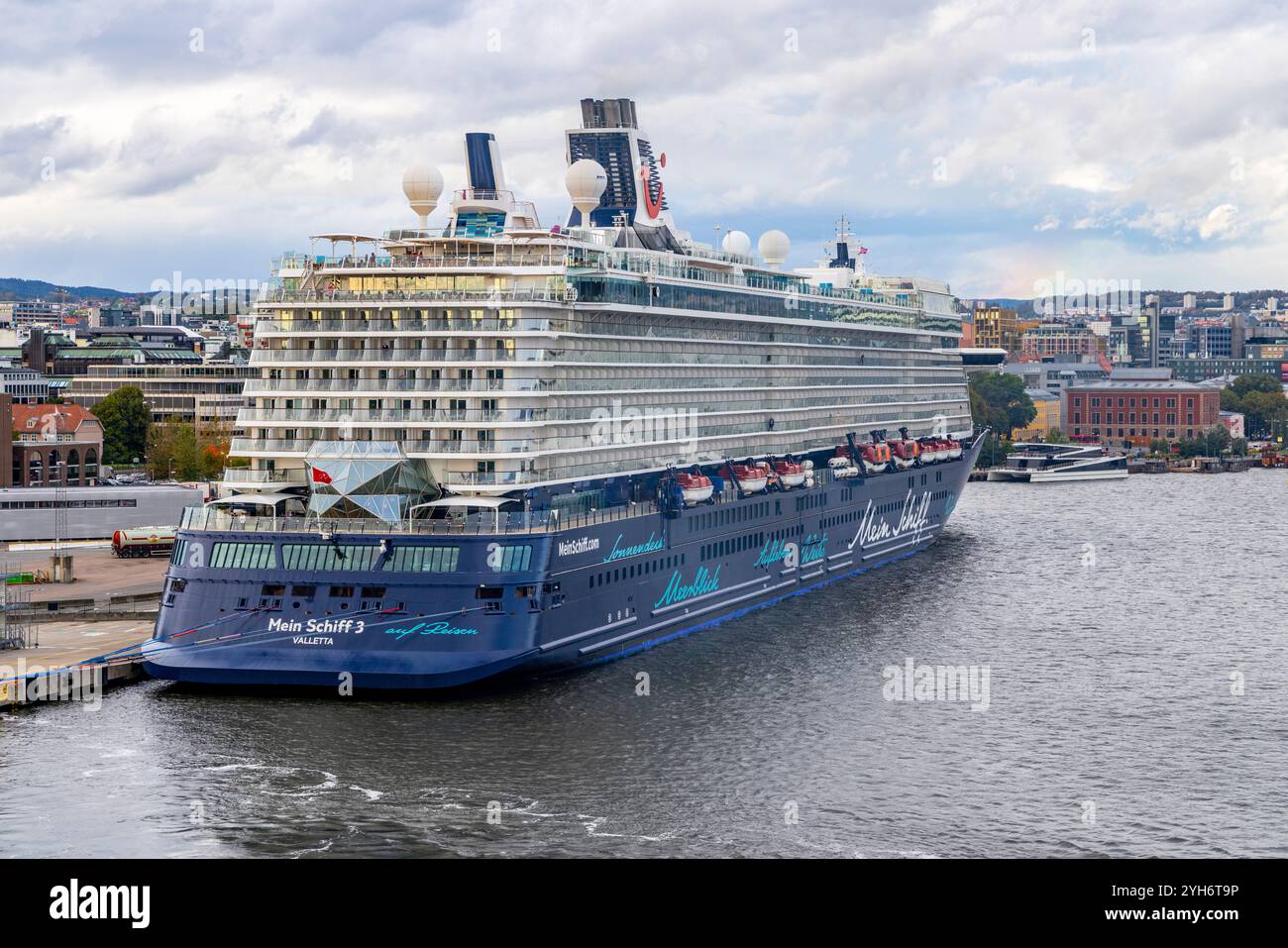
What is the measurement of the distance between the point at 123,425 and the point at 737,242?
5758 cm

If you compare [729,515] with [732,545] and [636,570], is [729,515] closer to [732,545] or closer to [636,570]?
[732,545]

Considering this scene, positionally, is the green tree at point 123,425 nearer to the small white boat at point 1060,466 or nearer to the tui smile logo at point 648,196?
the tui smile logo at point 648,196

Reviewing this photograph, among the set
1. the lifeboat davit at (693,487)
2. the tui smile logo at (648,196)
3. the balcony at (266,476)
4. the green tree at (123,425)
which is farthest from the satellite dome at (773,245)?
the green tree at (123,425)

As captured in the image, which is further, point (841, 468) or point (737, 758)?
point (841, 468)

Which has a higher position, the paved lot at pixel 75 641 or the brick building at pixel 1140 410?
the brick building at pixel 1140 410

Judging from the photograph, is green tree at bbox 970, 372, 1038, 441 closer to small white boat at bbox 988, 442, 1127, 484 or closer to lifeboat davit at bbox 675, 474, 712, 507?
small white boat at bbox 988, 442, 1127, 484

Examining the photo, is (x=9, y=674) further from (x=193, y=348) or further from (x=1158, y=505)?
(x=193, y=348)

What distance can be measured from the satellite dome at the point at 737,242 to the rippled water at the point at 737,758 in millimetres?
19724

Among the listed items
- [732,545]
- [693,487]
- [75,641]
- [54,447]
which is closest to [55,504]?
[54,447]

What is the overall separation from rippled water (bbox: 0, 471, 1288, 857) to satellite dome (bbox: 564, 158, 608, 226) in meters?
15.6

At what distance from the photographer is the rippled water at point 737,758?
33.2m

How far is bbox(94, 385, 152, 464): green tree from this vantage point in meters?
113

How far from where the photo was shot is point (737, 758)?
129ft
